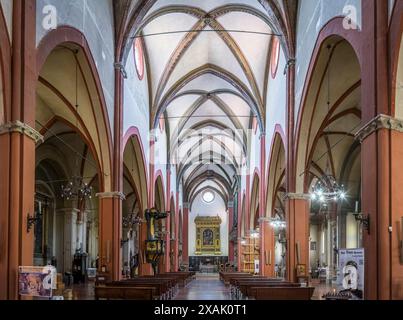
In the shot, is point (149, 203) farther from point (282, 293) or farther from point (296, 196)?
point (282, 293)

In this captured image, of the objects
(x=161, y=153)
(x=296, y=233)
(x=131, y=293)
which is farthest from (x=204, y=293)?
(x=161, y=153)

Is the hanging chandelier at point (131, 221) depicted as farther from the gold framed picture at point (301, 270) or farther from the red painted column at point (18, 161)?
the red painted column at point (18, 161)

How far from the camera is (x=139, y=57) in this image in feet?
75.8

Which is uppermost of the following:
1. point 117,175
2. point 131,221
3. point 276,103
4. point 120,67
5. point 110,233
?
point 120,67

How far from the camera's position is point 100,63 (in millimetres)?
16781

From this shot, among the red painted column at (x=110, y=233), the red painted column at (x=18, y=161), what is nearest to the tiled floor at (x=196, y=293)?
the red painted column at (x=110, y=233)

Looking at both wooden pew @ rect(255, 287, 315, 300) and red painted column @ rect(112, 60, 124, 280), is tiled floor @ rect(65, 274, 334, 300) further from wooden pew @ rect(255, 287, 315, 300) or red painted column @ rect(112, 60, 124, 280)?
wooden pew @ rect(255, 287, 315, 300)

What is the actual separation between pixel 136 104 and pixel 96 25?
21.9 feet

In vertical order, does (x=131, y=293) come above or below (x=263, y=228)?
below

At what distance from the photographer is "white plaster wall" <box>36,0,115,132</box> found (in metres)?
12.6

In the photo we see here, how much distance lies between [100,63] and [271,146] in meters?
9.42

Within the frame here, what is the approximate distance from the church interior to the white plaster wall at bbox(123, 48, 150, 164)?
0.50ft
